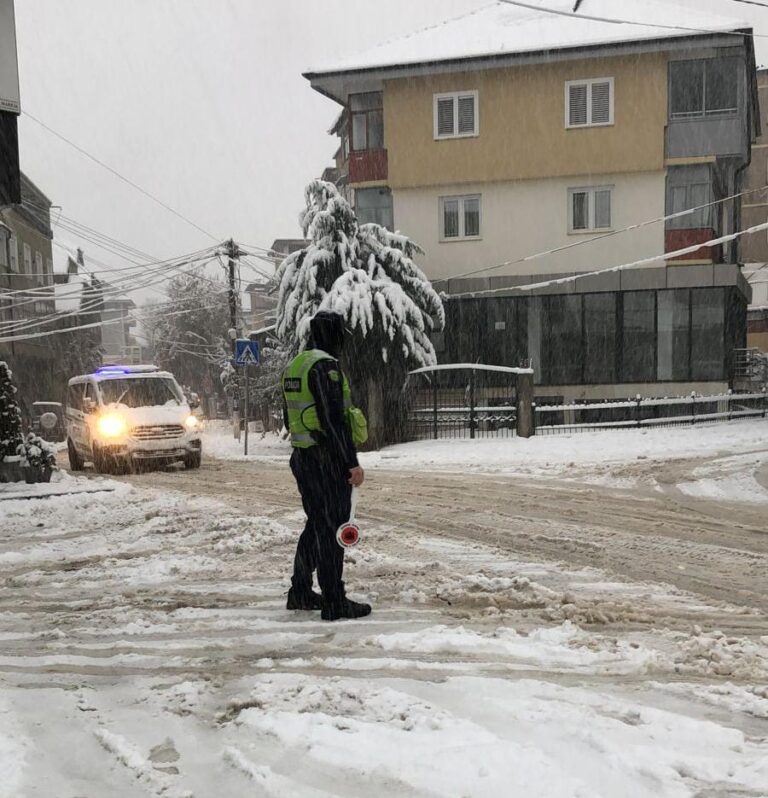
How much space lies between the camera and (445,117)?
2539cm

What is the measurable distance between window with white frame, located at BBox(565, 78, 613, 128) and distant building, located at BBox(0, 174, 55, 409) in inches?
975

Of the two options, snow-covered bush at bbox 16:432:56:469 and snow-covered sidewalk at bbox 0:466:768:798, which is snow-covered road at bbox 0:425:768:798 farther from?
snow-covered bush at bbox 16:432:56:469

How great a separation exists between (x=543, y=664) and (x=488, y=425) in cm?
1383

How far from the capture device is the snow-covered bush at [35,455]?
36.3ft

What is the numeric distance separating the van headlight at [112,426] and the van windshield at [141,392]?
405 mm

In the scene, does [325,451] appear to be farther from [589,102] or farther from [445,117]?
[445,117]

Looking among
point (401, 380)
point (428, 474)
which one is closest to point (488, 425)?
point (401, 380)

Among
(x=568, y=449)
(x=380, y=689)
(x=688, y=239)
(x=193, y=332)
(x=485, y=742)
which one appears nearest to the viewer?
(x=485, y=742)

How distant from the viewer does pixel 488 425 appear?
58.1 feet

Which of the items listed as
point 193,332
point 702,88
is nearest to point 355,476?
point 702,88

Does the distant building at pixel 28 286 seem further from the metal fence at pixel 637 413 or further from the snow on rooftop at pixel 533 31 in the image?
the metal fence at pixel 637 413

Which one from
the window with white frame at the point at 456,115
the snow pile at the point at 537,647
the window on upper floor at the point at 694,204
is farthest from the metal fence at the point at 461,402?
the snow pile at the point at 537,647

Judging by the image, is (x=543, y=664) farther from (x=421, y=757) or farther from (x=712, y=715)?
(x=421, y=757)

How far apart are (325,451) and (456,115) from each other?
22677 millimetres
